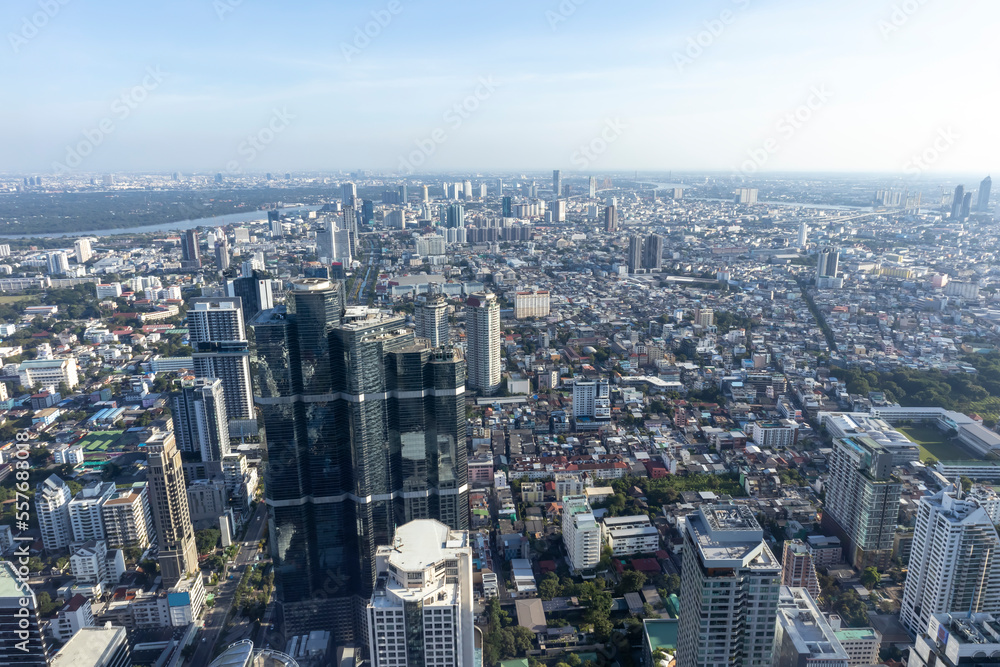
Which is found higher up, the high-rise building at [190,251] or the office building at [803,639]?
the high-rise building at [190,251]

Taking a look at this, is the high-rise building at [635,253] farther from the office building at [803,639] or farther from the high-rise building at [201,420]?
the office building at [803,639]

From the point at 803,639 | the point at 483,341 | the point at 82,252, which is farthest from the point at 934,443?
the point at 82,252

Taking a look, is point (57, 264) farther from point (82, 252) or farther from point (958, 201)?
point (958, 201)

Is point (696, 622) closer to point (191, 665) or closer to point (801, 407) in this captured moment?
point (191, 665)

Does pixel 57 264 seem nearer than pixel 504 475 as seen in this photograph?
No

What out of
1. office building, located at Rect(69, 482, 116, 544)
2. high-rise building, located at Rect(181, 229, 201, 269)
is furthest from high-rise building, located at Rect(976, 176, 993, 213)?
office building, located at Rect(69, 482, 116, 544)

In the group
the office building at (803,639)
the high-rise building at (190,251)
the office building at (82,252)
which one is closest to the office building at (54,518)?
the office building at (803,639)

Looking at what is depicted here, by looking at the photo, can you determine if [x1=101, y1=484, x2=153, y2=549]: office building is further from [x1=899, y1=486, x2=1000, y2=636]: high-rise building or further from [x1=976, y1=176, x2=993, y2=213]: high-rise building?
[x1=976, y1=176, x2=993, y2=213]: high-rise building
